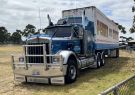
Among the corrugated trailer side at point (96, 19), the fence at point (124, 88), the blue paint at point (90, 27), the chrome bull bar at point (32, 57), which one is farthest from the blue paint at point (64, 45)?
the fence at point (124, 88)

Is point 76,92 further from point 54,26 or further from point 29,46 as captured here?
point 54,26

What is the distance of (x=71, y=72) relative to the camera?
44.2ft

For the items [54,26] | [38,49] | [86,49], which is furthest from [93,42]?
[38,49]

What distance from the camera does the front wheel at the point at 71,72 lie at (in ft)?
42.7

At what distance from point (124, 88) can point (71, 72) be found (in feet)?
19.6

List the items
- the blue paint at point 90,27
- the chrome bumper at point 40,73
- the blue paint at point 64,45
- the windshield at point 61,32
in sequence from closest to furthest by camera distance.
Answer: the chrome bumper at point 40,73 < the blue paint at point 64,45 < the windshield at point 61,32 < the blue paint at point 90,27

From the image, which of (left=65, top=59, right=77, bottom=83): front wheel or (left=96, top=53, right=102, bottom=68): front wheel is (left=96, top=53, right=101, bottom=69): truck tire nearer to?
(left=96, top=53, right=102, bottom=68): front wheel

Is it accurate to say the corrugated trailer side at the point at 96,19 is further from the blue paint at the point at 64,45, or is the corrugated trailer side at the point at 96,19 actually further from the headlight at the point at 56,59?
the headlight at the point at 56,59

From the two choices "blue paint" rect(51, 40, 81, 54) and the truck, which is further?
"blue paint" rect(51, 40, 81, 54)

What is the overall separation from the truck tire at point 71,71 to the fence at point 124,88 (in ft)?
14.4

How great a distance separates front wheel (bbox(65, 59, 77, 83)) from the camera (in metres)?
13.0

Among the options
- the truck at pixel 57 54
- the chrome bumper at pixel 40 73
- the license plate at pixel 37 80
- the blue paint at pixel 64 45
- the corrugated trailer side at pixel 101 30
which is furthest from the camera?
the corrugated trailer side at pixel 101 30

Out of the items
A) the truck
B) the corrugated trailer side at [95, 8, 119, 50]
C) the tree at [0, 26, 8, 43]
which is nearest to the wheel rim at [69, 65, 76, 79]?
the truck

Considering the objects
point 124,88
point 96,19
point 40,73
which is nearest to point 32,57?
point 40,73
